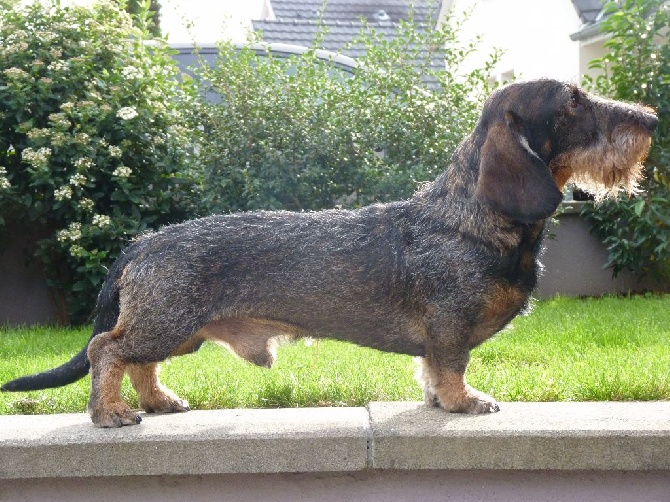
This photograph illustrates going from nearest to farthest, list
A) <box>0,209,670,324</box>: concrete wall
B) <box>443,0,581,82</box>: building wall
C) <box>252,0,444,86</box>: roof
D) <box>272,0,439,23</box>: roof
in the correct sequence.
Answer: <box>0,209,670,324</box>: concrete wall → <box>443,0,581,82</box>: building wall → <box>252,0,444,86</box>: roof → <box>272,0,439,23</box>: roof

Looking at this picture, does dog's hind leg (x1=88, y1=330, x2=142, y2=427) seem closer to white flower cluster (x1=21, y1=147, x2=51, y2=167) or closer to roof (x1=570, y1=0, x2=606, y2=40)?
white flower cluster (x1=21, y1=147, x2=51, y2=167)

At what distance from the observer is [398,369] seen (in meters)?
5.77

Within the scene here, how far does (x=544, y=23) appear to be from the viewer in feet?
52.8

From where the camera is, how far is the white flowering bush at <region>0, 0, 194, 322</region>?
805 centimetres

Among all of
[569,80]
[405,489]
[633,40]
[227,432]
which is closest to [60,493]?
[227,432]

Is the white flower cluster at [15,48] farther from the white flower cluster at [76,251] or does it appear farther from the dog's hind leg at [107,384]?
the dog's hind leg at [107,384]

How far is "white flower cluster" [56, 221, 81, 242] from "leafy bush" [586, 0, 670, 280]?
529 cm

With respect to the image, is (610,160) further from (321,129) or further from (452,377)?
(321,129)

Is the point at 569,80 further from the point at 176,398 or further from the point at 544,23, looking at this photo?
the point at 544,23

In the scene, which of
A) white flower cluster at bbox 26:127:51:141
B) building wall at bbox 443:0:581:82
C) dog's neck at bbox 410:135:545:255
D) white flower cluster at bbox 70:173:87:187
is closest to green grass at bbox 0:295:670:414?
dog's neck at bbox 410:135:545:255

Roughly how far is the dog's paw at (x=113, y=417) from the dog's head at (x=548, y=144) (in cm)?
185

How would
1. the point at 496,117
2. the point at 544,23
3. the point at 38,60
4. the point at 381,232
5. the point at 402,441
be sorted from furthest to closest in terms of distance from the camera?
1. the point at 544,23
2. the point at 38,60
3. the point at 381,232
4. the point at 496,117
5. the point at 402,441

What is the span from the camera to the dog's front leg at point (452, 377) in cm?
402

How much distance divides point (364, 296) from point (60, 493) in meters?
1.60
